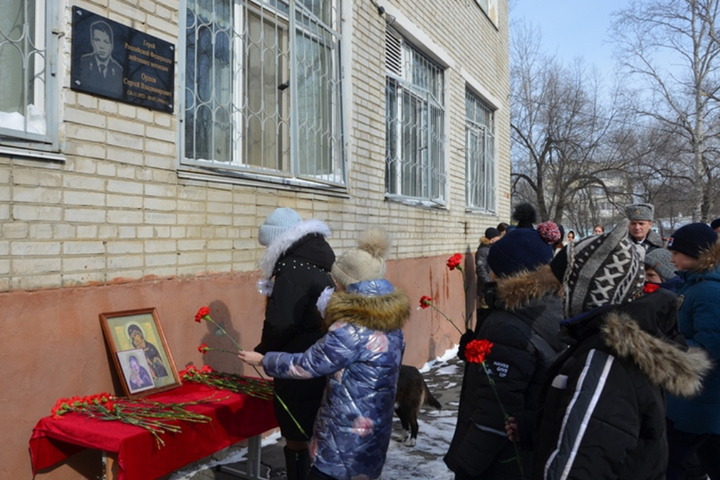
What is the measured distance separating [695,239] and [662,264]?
1020 millimetres

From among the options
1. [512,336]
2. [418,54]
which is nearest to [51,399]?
[512,336]

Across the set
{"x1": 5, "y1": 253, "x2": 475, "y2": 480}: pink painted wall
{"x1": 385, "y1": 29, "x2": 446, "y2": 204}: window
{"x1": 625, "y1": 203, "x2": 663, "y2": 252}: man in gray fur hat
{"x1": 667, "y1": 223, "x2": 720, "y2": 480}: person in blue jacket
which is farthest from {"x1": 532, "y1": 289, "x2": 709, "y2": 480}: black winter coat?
{"x1": 385, "y1": 29, "x2": 446, "y2": 204}: window

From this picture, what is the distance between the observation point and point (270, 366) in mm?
2779

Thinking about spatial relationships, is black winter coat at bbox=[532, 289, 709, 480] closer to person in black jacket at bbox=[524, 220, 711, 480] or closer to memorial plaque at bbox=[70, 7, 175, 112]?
person in black jacket at bbox=[524, 220, 711, 480]

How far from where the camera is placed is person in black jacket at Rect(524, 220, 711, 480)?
1722 millimetres

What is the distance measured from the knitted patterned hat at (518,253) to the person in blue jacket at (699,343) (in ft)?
3.44

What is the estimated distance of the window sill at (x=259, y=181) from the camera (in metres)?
3.85

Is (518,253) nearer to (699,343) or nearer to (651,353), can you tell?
(651,353)

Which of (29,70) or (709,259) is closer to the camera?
(29,70)

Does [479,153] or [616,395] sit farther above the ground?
[479,153]

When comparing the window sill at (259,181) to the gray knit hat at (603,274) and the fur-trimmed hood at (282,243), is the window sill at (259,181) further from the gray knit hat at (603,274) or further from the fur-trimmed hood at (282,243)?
the gray knit hat at (603,274)

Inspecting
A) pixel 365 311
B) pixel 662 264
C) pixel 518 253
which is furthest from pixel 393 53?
pixel 365 311

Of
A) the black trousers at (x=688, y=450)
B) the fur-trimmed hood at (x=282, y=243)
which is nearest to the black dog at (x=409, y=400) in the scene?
the fur-trimmed hood at (x=282, y=243)

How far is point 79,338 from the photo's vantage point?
10.1 feet
